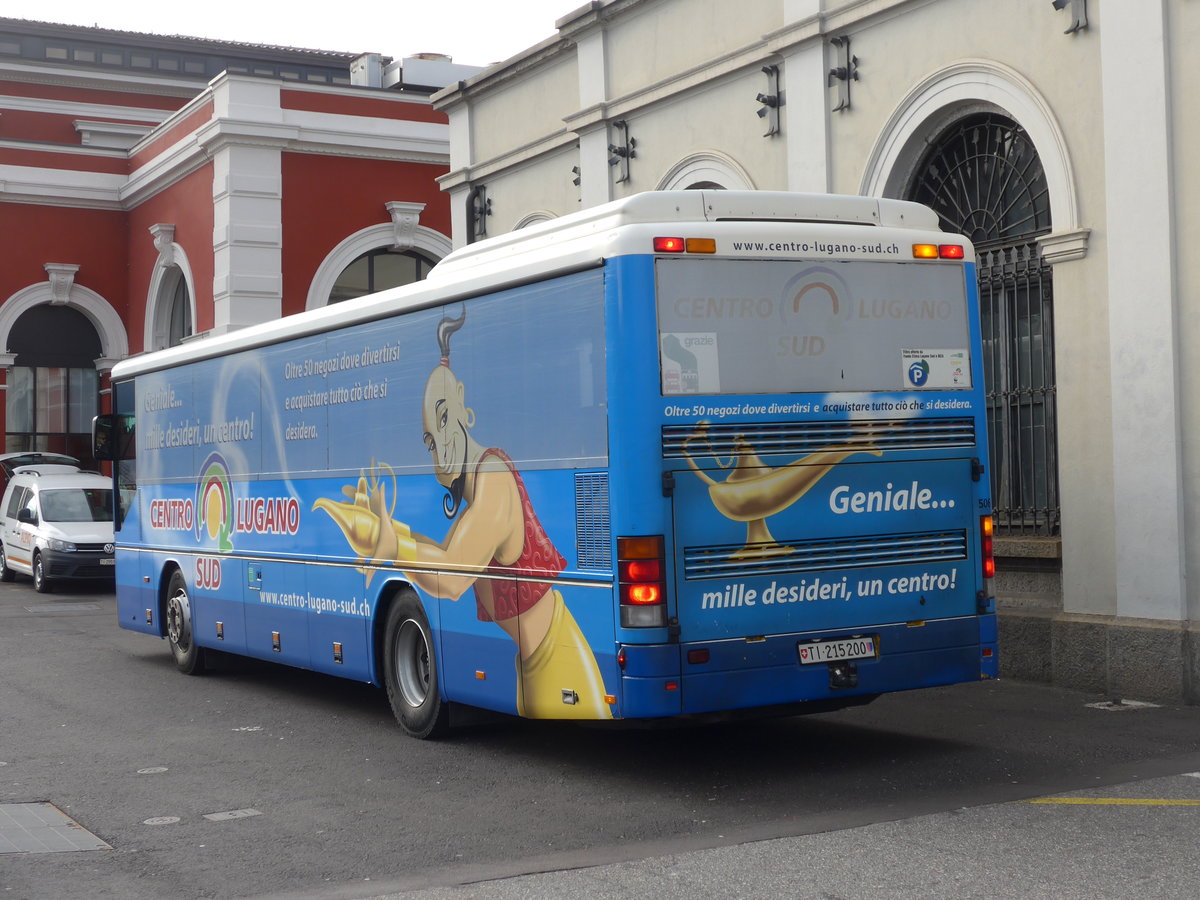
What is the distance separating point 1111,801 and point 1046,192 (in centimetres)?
601

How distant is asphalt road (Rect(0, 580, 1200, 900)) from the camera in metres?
6.50

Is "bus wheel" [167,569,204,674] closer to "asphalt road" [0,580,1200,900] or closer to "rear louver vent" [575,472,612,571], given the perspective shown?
"asphalt road" [0,580,1200,900]

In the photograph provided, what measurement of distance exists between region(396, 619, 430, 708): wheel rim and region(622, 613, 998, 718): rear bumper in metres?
2.61

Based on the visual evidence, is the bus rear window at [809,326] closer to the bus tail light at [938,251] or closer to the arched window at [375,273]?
the bus tail light at [938,251]

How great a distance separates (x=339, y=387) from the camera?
34.5ft

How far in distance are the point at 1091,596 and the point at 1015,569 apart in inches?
40.1

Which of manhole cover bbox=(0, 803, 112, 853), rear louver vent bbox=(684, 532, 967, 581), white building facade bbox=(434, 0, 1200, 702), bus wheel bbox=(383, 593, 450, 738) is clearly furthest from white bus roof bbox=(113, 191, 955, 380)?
manhole cover bbox=(0, 803, 112, 853)

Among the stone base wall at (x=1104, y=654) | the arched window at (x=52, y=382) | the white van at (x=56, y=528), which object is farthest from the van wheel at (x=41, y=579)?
A: the stone base wall at (x=1104, y=654)

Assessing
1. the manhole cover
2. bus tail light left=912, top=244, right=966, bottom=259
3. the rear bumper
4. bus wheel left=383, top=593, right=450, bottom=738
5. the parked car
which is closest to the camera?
the manhole cover

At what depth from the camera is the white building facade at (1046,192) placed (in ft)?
33.9

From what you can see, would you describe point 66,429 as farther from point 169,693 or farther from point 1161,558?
point 1161,558

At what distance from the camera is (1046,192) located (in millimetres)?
11914

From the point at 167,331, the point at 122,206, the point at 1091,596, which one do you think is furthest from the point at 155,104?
the point at 1091,596

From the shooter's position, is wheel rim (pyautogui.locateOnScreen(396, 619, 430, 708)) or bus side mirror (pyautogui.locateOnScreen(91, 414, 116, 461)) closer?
wheel rim (pyautogui.locateOnScreen(396, 619, 430, 708))
